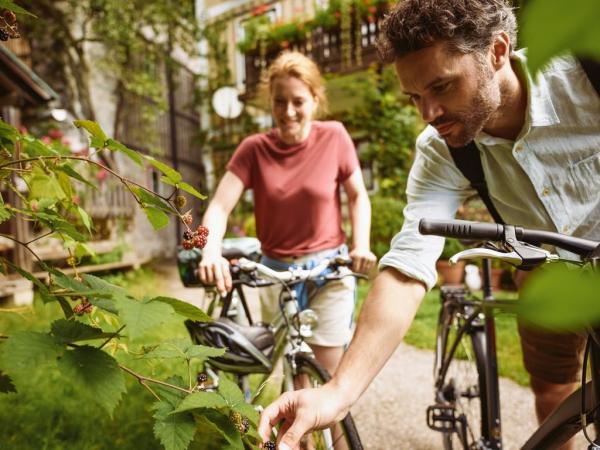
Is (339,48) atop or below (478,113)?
atop

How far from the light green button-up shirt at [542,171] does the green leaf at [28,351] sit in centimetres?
86

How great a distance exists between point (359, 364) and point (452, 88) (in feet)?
2.50

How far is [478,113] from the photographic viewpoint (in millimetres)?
1302

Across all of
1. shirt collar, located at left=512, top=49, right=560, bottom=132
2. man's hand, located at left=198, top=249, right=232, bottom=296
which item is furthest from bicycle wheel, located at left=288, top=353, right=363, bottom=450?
shirt collar, located at left=512, top=49, right=560, bottom=132

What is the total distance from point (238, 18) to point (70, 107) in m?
4.70

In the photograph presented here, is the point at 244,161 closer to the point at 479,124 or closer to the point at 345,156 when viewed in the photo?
the point at 345,156

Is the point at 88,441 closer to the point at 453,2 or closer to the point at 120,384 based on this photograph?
the point at 120,384

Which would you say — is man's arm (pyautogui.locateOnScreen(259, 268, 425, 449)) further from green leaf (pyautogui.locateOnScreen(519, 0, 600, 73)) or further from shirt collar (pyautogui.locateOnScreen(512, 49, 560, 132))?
green leaf (pyautogui.locateOnScreen(519, 0, 600, 73))

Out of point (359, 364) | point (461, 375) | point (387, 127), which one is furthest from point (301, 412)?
point (387, 127)

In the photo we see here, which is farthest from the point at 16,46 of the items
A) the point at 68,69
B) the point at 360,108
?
the point at 360,108

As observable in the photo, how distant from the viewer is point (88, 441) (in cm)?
230

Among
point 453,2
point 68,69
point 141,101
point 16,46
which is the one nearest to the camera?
point 453,2

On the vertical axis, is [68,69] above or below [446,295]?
above

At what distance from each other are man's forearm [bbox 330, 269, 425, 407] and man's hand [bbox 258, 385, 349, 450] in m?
0.05
